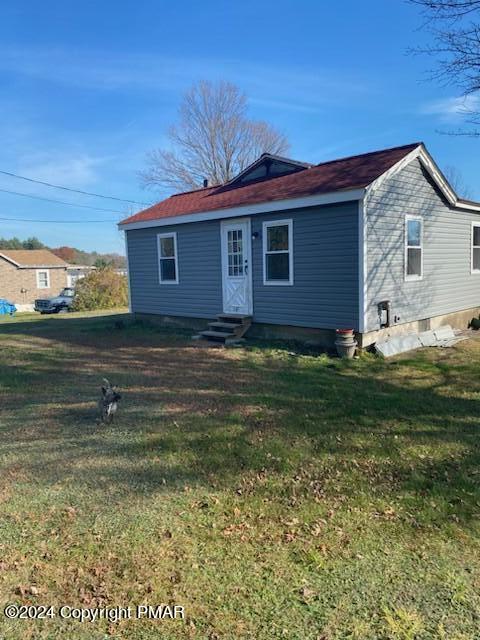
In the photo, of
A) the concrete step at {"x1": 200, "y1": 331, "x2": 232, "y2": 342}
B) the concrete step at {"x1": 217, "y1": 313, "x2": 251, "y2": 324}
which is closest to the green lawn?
the concrete step at {"x1": 200, "y1": 331, "x2": 232, "y2": 342}

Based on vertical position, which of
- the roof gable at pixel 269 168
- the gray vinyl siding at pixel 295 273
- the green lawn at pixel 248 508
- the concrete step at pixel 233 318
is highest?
the roof gable at pixel 269 168

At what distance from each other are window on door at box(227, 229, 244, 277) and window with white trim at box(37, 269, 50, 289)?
1309 inches

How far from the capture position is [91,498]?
338cm

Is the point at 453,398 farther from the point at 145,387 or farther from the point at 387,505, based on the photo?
the point at 145,387

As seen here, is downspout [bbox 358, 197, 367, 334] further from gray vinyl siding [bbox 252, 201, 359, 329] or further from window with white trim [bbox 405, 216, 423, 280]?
window with white trim [bbox 405, 216, 423, 280]

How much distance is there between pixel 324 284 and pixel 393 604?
6982 millimetres

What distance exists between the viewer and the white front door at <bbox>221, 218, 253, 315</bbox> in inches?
405

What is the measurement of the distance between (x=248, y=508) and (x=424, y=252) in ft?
28.8

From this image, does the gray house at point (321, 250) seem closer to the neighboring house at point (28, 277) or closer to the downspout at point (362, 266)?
the downspout at point (362, 266)

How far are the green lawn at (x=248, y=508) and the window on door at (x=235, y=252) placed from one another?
4545 mm

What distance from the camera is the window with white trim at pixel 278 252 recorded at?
30.9 ft

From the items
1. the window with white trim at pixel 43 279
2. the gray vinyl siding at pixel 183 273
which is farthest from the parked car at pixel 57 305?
the window with white trim at pixel 43 279

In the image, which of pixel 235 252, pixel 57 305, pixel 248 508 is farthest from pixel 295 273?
pixel 57 305

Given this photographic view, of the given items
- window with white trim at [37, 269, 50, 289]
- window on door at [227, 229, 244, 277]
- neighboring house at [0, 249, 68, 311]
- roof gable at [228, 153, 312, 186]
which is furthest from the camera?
window with white trim at [37, 269, 50, 289]
